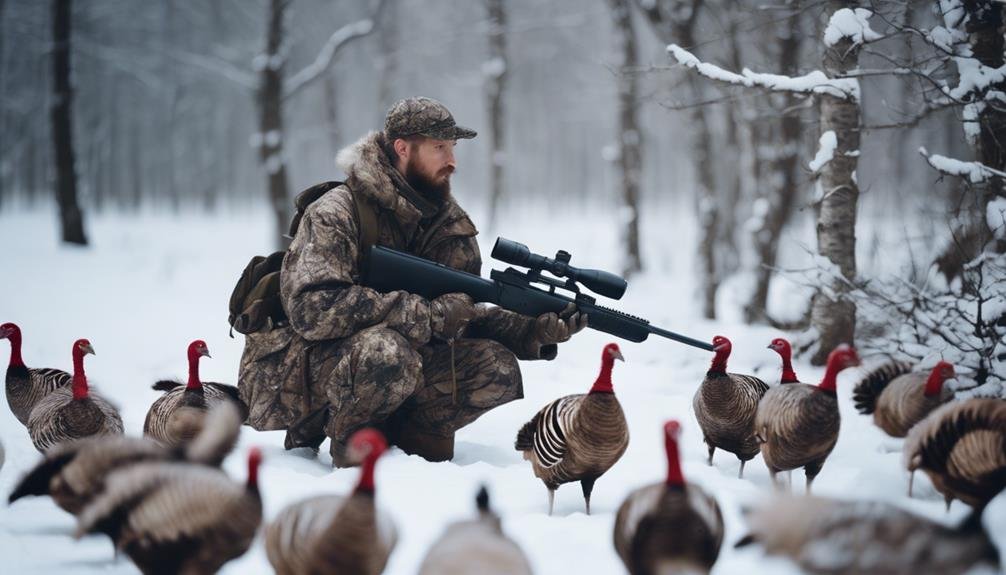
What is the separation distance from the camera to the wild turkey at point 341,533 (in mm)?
2191

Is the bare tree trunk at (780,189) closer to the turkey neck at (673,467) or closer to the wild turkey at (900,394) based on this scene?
the wild turkey at (900,394)

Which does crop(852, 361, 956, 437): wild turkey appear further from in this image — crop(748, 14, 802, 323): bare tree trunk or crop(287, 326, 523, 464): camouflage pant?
crop(748, 14, 802, 323): bare tree trunk

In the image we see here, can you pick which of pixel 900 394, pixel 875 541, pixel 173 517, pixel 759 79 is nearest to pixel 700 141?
pixel 759 79

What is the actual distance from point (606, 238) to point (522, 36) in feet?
42.2

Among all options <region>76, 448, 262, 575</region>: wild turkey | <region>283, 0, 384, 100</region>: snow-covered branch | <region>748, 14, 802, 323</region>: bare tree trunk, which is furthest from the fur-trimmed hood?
<region>283, 0, 384, 100</region>: snow-covered branch

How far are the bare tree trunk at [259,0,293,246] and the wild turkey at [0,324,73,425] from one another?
23.6 ft

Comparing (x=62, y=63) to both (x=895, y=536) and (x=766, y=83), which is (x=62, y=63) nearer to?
(x=766, y=83)

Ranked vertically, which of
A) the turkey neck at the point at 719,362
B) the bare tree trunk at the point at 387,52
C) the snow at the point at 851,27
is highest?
the bare tree trunk at the point at 387,52

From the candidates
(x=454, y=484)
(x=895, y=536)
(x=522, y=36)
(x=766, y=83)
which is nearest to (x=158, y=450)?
(x=454, y=484)

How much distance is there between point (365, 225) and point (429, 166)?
0.53 m

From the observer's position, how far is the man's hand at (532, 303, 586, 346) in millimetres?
4043

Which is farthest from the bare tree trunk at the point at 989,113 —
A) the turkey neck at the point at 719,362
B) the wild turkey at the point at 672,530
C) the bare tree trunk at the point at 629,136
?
the bare tree trunk at the point at 629,136

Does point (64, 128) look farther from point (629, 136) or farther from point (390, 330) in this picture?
point (390, 330)

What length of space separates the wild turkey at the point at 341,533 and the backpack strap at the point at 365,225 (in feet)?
6.50
